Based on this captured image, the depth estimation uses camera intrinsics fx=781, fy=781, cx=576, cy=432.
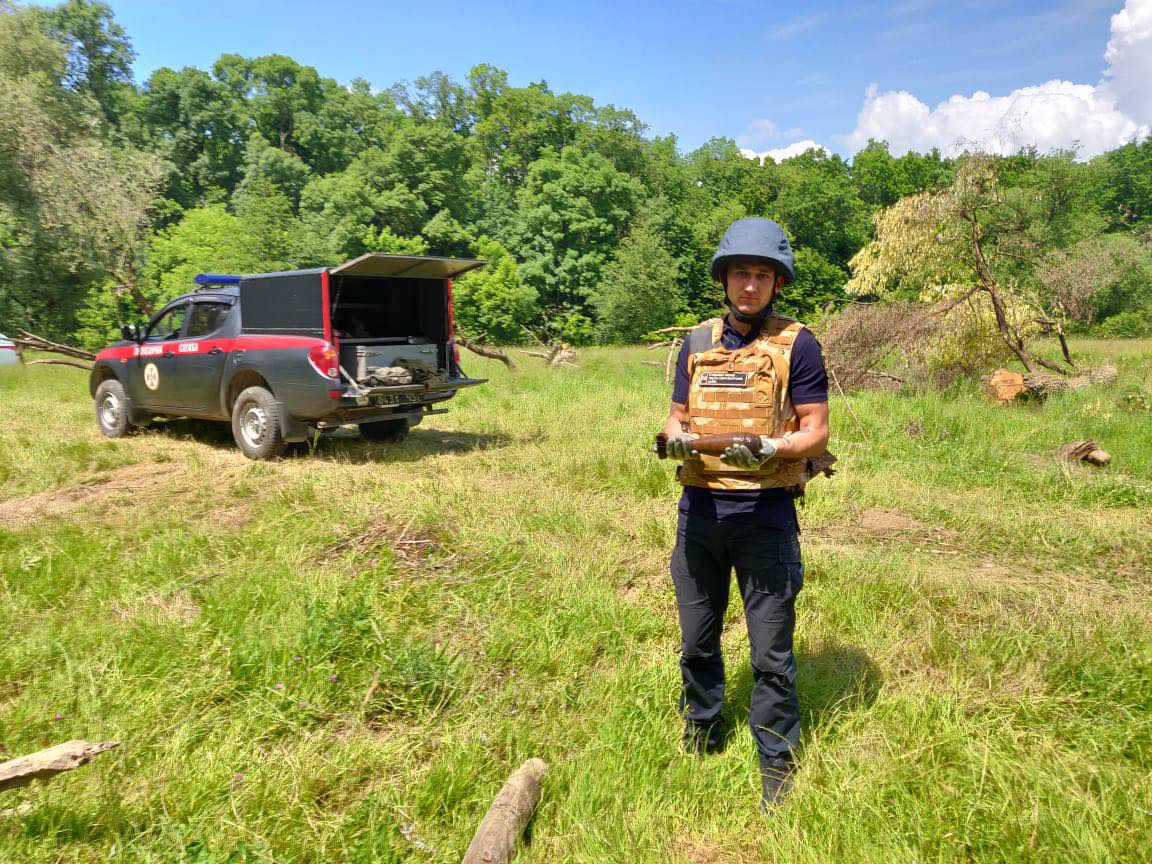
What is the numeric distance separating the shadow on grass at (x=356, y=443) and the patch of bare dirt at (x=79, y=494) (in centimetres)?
140

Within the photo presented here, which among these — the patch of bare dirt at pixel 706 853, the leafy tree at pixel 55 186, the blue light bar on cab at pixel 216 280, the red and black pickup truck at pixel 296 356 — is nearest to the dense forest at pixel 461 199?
the leafy tree at pixel 55 186

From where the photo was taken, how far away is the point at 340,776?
2.84m

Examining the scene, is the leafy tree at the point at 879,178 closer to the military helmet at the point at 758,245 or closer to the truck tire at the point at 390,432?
the truck tire at the point at 390,432

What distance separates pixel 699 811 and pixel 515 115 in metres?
59.6

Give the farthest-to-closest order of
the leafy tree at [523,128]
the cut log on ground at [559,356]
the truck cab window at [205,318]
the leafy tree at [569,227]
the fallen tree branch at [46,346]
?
the leafy tree at [523,128], the leafy tree at [569,227], the cut log on ground at [559,356], the fallen tree branch at [46,346], the truck cab window at [205,318]

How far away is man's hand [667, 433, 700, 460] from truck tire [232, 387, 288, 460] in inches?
239

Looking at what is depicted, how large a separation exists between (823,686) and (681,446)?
152cm

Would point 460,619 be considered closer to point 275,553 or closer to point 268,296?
point 275,553

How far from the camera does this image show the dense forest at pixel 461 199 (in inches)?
747

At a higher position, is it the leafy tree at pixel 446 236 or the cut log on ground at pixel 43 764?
the leafy tree at pixel 446 236

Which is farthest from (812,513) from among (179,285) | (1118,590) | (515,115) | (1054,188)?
(515,115)

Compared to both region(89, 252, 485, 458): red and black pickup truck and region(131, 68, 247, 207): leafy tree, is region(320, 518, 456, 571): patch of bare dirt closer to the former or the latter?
region(89, 252, 485, 458): red and black pickup truck

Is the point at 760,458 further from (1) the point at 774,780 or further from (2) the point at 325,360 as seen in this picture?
(2) the point at 325,360

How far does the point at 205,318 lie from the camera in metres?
8.68
